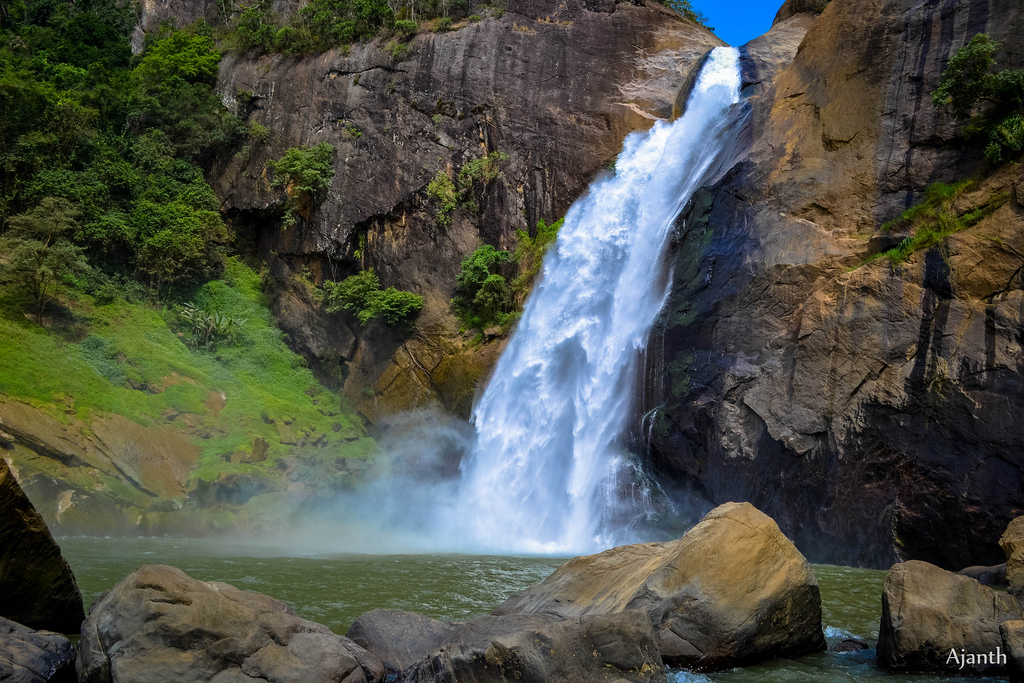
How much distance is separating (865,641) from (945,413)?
20.0 ft

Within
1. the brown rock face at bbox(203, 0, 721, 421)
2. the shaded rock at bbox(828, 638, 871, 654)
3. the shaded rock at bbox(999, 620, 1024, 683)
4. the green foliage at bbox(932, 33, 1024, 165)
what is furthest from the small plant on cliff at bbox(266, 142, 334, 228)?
the shaded rock at bbox(999, 620, 1024, 683)

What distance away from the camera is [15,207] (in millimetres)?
24891

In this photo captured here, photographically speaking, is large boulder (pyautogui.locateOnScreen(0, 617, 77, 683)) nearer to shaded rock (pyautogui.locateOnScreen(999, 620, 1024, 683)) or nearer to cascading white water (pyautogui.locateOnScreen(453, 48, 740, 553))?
shaded rock (pyautogui.locateOnScreen(999, 620, 1024, 683))

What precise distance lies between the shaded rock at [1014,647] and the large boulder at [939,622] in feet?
2.29

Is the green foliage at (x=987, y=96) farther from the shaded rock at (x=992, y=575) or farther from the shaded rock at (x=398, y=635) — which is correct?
the shaded rock at (x=398, y=635)

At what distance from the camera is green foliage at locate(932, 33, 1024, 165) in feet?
44.1

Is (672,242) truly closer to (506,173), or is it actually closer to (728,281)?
(728,281)

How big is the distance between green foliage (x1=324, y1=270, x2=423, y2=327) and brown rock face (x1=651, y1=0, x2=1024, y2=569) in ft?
37.1

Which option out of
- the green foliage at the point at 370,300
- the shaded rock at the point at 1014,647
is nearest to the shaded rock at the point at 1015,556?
the shaded rock at the point at 1014,647

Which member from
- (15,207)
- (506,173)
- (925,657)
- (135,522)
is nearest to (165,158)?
(15,207)

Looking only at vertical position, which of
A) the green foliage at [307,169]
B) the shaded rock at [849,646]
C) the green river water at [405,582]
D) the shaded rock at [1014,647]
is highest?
the green foliage at [307,169]

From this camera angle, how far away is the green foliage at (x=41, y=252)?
70.9 ft

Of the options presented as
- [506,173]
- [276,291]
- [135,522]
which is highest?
[506,173]

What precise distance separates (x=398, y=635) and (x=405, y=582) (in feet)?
14.9
